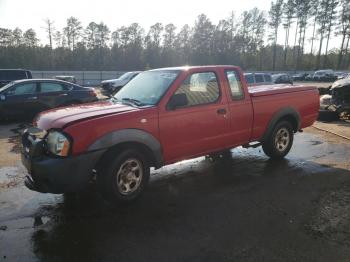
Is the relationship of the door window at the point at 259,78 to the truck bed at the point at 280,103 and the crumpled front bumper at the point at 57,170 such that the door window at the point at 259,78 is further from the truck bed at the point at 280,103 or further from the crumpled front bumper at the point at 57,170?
the crumpled front bumper at the point at 57,170

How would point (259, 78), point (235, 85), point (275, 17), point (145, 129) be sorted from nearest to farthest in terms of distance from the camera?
point (145, 129), point (235, 85), point (259, 78), point (275, 17)

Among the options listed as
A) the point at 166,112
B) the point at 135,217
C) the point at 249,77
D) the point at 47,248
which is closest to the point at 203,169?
the point at 166,112

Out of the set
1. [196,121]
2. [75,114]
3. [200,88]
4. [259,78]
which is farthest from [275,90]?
[259,78]

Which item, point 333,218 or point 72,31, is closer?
point 333,218

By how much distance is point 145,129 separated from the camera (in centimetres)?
476

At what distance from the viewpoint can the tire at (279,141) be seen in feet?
22.2

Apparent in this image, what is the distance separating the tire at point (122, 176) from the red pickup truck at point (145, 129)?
0.01 m

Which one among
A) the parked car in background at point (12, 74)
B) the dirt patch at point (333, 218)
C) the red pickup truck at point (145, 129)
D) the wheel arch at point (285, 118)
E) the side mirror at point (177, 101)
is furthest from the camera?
the parked car in background at point (12, 74)

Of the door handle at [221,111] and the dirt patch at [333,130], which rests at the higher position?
the door handle at [221,111]

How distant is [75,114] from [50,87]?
28.7ft

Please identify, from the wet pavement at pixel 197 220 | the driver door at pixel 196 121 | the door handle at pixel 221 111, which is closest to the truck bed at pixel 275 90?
the door handle at pixel 221 111

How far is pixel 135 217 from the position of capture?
4.40 meters

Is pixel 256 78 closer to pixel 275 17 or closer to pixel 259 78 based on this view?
pixel 259 78

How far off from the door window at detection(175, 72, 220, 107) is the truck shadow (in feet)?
4.51
